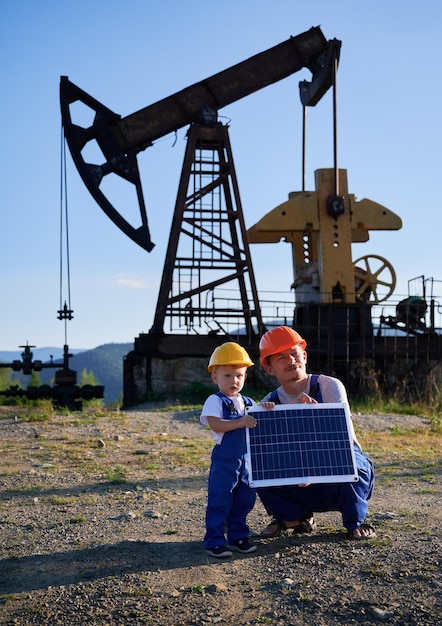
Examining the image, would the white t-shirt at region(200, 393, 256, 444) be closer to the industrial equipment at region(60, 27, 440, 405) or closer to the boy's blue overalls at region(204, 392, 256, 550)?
the boy's blue overalls at region(204, 392, 256, 550)

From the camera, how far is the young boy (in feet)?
14.6

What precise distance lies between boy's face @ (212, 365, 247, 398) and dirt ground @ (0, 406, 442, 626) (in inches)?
35.3

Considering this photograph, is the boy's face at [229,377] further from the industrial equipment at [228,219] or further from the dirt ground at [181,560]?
the industrial equipment at [228,219]

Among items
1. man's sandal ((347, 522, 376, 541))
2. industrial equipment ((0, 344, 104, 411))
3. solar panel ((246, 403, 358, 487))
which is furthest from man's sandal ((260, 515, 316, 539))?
industrial equipment ((0, 344, 104, 411))

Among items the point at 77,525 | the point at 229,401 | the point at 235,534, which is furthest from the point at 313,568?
the point at 77,525

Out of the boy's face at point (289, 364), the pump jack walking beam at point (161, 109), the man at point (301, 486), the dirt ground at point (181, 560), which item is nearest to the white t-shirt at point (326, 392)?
the man at point (301, 486)

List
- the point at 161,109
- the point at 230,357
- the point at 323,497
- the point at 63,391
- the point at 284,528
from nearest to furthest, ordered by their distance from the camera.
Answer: the point at 230,357 < the point at 323,497 < the point at 284,528 < the point at 63,391 < the point at 161,109

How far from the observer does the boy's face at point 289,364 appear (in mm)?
4641

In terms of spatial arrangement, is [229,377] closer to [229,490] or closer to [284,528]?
[229,490]

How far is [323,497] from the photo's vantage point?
4.73m

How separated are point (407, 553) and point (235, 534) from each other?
0.93 meters

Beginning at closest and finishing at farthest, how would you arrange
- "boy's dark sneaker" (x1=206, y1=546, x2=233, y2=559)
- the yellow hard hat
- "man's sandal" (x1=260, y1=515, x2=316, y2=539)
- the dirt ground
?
the dirt ground → "boy's dark sneaker" (x1=206, y1=546, x2=233, y2=559) → the yellow hard hat → "man's sandal" (x1=260, y1=515, x2=316, y2=539)

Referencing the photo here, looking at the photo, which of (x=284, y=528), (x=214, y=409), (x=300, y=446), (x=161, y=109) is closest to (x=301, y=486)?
(x=300, y=446)

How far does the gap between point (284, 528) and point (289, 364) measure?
103 cm
